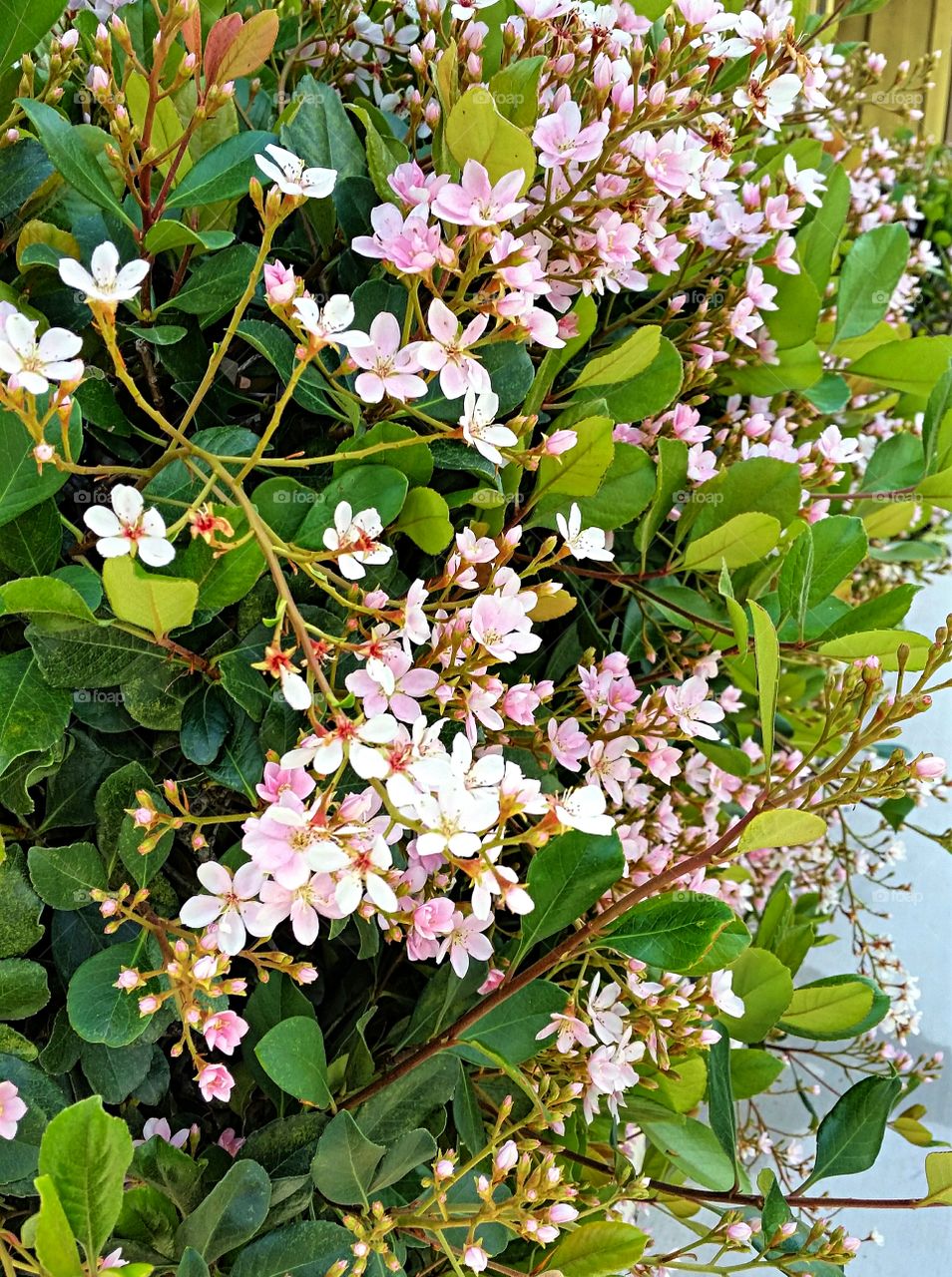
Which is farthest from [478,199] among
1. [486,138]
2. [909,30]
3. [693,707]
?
[909,30]

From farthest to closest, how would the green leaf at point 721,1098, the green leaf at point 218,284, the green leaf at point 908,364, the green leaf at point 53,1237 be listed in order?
the green leaf at point 908,364, the green leaf at point 721,1098, the green leaf at point 218,284, the green leaf at point 53,1237

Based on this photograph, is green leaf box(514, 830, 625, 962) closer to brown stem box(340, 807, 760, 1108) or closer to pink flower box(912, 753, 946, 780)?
brown stem box(340, 807, 760, 1108)

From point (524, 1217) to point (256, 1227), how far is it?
0.10 m

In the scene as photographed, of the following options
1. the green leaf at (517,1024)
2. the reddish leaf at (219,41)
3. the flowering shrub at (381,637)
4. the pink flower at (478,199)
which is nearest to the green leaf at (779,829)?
the flowering shrub at (381,637)

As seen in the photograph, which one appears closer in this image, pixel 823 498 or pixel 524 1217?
pixel 524 1217

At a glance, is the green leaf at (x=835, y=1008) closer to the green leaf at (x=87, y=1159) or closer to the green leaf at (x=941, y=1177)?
the green leaf at (x=941, y=1177)

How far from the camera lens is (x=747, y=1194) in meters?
0.50

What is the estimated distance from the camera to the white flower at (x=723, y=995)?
48 centimetres

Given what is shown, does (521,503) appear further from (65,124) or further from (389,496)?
(65,124)

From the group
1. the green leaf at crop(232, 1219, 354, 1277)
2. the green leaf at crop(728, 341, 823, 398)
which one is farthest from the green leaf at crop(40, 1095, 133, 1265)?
the green leaf at crop(728, 341, 823, 398)

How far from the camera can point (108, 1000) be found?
1.20 feet

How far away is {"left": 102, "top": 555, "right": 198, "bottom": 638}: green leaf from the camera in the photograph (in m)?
0.30

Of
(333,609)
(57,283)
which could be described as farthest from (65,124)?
(333,609)

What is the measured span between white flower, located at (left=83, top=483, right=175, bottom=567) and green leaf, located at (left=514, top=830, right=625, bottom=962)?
7.6 inches
